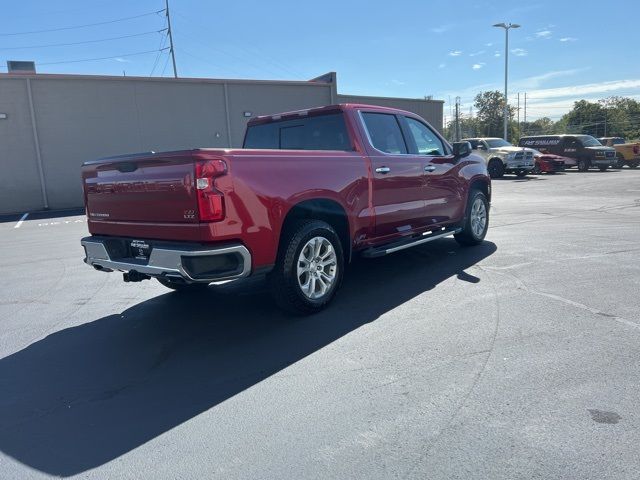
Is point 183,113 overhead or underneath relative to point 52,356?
overhead

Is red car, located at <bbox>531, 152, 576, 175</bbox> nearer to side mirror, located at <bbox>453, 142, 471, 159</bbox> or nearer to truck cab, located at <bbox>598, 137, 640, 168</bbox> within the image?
truck cab, located at <bbox>598, 137, 640, 168</bbox>

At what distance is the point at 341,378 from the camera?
11.5 feet

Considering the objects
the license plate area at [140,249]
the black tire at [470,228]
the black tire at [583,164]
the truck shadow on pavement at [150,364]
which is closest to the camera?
the truck shadow on pavement at [150,364]

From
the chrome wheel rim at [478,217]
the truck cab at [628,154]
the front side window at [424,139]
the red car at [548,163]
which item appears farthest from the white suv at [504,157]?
the front side window at [424,139]

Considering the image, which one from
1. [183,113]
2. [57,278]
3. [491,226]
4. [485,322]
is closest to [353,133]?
[485,322]

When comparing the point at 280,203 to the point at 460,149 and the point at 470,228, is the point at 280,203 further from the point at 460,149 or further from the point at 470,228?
the point at 470,228

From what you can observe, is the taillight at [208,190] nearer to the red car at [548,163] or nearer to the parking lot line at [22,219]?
the parking lot line at [22,219]

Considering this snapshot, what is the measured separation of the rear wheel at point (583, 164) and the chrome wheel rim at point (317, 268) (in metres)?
28.3

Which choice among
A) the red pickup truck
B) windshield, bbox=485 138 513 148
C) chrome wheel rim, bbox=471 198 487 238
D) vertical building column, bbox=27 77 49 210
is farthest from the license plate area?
windshield, bbox=485 138 513 148

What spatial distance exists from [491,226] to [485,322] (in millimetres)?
5917

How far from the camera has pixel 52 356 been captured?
4.12 m

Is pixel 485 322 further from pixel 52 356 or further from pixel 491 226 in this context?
pixel 491 226

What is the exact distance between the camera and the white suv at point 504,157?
82.0 ft

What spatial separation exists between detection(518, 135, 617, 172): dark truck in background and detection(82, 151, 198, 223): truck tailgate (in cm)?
2941
